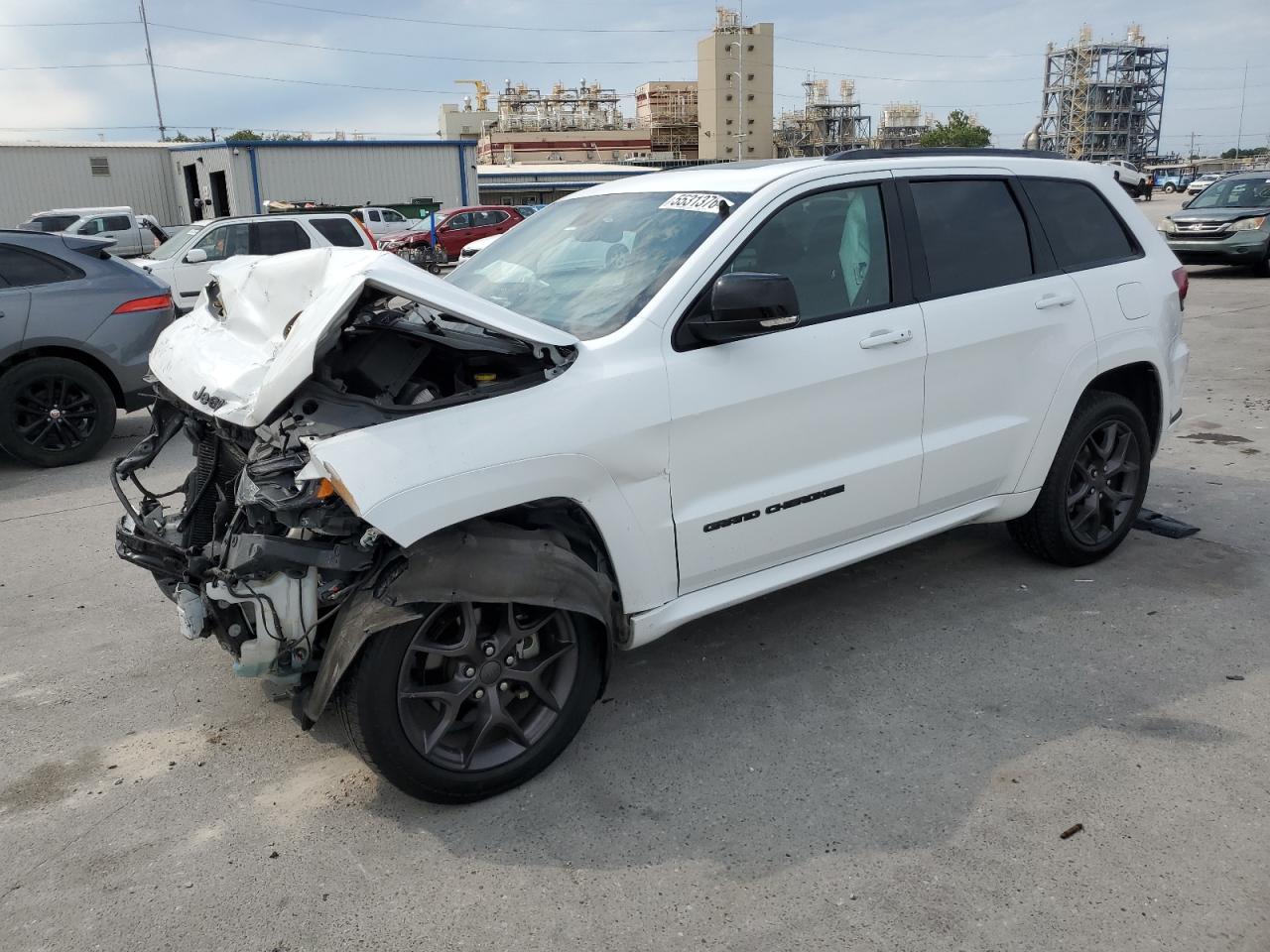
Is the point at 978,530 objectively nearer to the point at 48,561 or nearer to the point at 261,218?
the point at 48,561

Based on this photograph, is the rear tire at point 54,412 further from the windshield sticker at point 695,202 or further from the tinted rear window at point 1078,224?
the tinted rear window at point 1078,224

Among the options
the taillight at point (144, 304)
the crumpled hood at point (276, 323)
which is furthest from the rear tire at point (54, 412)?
the crumpled hood at point (276, 323)

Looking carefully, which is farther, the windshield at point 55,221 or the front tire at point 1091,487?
the windshield at point 55,221

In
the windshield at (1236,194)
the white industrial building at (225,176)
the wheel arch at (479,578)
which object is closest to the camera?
the wheel arch at (479,578)

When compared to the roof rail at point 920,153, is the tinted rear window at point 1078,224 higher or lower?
lower

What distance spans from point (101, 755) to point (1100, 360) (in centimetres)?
430

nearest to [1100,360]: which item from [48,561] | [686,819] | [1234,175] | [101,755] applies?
[686,819]

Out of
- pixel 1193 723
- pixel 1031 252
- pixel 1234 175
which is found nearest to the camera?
pixel 1193 723

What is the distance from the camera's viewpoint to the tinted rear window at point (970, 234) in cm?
394

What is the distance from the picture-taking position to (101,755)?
343 cm

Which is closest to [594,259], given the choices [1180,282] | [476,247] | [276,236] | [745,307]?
[745,307]

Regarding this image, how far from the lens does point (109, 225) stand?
26281mm

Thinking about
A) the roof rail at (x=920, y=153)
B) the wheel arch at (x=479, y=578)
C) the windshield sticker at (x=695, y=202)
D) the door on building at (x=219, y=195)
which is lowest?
the wheel arch at (x=479, y=578)

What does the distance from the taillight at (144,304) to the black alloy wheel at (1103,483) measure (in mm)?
6548
